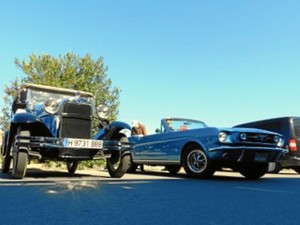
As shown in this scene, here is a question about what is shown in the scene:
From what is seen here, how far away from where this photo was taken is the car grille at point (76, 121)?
331 inches

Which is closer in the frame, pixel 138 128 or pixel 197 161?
pixel 197 161

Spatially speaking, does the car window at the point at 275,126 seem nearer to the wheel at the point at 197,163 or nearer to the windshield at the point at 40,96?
the wheel at the point at 197,163

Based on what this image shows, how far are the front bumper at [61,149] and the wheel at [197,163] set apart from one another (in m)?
1.35

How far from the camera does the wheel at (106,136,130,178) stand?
8.98 metres

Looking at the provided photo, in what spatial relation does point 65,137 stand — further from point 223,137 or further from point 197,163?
point 223,137

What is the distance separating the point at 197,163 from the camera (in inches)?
357

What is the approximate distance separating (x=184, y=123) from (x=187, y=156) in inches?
59.9

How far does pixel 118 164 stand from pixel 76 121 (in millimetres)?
1449

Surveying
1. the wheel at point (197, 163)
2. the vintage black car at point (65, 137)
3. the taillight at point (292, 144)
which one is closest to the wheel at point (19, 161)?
the vintage black car at point (65, 137)

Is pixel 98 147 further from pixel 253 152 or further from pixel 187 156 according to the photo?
pixel 253 152

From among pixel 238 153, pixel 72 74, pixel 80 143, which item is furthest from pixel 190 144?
pixel 72 74

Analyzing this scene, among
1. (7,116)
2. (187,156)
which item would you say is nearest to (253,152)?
(187,156)

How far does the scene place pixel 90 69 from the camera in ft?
110

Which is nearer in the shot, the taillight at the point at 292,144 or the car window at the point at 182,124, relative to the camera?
the car window at the point at 182,124
